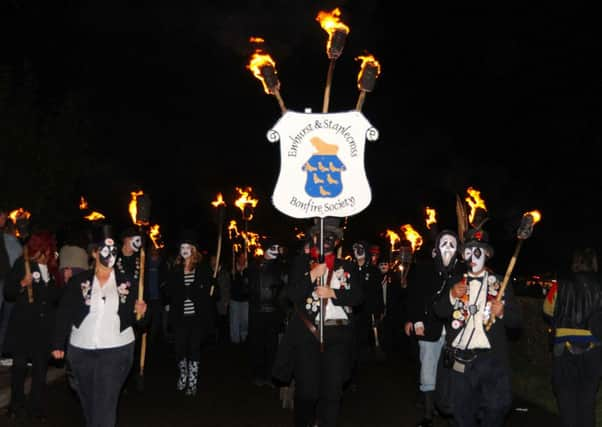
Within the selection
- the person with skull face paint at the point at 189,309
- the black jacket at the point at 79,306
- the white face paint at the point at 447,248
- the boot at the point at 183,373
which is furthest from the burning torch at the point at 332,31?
the boot at the point at 183,373

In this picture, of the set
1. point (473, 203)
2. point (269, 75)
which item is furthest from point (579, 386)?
point (269, 75)

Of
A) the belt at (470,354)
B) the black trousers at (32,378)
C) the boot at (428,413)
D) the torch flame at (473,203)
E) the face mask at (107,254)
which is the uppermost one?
the torch flame at (473,203)

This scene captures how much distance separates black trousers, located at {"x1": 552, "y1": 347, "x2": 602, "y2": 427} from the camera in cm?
827

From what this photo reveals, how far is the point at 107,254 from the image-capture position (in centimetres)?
762

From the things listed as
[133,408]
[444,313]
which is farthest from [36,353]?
[444,313]

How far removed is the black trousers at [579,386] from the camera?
827cm

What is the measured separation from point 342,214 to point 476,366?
2.11 metres

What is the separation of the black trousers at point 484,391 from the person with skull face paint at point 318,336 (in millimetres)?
1196

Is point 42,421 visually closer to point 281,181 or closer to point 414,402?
point 281,181

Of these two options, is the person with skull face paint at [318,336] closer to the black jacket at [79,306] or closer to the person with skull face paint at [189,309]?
the black jacket at [79,306]

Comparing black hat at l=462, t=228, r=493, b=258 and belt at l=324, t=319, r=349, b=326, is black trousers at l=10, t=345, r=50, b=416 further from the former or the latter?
black hat at l=462, t=228, r=493, b=258

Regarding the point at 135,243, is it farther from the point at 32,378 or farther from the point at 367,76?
the point at 367,76

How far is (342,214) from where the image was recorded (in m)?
8.62

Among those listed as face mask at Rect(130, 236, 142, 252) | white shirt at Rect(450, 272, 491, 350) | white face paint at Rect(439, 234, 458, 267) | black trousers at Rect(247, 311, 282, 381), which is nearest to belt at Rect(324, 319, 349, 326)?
white shirt at Rect(450, 272, 491, 350)
